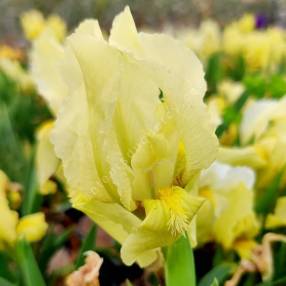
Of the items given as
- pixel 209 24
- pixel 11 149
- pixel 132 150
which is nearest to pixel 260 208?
pixel 132 150

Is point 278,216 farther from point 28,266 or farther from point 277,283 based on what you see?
point 28,266

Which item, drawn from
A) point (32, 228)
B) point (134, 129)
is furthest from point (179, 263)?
point (32, 228)

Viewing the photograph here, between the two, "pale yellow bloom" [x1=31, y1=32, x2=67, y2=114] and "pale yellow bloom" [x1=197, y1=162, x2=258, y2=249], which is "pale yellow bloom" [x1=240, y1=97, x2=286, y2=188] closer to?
"pale yellow bloom" [x1=197, y1=162, x2=258, y2=249]

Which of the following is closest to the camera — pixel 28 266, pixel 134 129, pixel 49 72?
pixel 134 129

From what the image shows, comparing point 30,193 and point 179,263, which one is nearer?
point 179,263

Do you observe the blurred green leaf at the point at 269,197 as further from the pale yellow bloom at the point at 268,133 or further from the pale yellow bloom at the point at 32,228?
the pale yellow bloom at the point at 32,228

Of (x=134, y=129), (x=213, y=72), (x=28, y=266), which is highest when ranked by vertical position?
(x=134, y=129)

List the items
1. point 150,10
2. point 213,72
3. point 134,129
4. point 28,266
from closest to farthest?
point 134,129 < point 28,266 < point 213,72 < point 150,10

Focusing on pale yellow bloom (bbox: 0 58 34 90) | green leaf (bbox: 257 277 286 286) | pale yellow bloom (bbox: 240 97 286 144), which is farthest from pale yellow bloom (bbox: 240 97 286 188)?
pale yellow bloom (bbox: 0 58 34 90)
